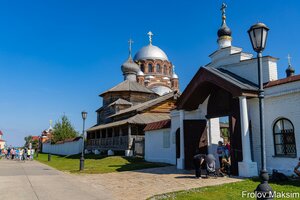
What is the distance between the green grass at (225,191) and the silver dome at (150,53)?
4932 cm

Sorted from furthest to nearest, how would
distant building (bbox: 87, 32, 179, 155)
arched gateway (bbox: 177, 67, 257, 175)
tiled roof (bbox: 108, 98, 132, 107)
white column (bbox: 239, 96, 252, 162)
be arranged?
tiled roof (bbox: 108, 98, 132, 107), distant building (bbox: 87, 32, 179, 155), arched gateway (bbox: 177, 67, 257, 175), white column (bbox: 239, 96, 252, 162)

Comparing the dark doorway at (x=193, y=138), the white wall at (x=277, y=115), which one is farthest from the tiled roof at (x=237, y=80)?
the dark doorway at (x=193, y=138)

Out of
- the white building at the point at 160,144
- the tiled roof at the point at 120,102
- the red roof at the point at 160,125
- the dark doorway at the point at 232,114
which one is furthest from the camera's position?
the tiled roof at the point at 120,102

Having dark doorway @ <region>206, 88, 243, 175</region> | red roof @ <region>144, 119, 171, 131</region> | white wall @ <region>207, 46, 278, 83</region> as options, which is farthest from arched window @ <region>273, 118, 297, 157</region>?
red roof @ <region>144, 119, 171, 131</region>

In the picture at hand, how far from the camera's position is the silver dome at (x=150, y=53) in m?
57.8

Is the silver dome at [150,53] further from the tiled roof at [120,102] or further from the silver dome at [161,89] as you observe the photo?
the tiled roof at [120,102]

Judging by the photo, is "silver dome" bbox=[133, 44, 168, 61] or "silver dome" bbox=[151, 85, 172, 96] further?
"silver dome" bbox=[133, 44, 168, 61]

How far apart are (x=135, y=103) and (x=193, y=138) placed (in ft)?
77.8

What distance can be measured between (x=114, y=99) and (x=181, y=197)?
31.6m

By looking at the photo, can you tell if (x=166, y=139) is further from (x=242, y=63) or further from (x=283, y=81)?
(x=283, y=81)

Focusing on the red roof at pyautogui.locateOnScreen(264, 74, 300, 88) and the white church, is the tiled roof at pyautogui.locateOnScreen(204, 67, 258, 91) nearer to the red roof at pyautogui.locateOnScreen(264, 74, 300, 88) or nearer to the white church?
the white church

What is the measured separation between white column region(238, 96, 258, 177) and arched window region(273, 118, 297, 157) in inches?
42.6

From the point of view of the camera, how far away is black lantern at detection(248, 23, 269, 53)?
6022mm

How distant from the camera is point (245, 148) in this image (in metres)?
11.5
